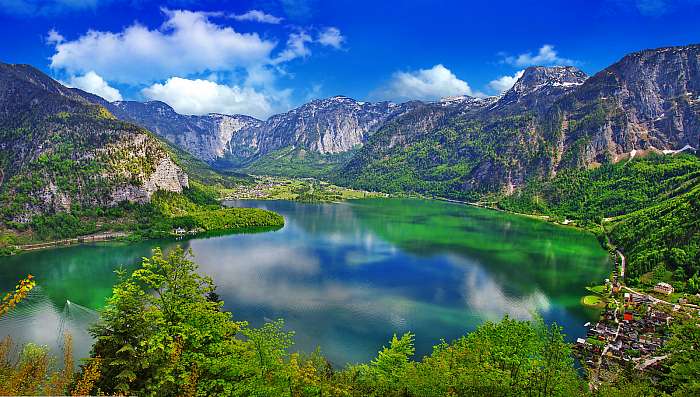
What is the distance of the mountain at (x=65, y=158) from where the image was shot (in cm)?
11112

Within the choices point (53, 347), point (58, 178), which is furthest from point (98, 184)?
point (53, 347)

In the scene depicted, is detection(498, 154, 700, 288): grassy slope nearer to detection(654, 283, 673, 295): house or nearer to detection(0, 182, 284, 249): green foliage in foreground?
detection(654, 283, 673, 295): house

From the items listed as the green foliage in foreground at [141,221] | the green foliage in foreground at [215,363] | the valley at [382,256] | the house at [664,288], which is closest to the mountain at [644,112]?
the valley at [382,256]

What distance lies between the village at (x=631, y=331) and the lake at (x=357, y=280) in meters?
3.10

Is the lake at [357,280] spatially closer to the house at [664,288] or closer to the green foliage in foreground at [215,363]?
the house at [664,288]

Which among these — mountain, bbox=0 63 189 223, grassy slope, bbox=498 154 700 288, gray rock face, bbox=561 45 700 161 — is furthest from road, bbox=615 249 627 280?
mountain, bbox=0 63 189 223

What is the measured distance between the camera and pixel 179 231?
109 meters

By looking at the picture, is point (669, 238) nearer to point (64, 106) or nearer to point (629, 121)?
point (629, 121)

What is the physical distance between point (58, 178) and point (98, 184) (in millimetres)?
10038

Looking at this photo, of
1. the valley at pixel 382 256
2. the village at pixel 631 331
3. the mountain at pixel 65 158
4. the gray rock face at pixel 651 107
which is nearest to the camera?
the valley at pixel 382 256

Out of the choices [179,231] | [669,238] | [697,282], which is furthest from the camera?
[179,231]

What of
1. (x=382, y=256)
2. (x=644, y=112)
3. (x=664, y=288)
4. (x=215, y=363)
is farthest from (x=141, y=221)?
(x=644, y=112)

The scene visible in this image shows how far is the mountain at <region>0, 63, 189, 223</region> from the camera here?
365 feet

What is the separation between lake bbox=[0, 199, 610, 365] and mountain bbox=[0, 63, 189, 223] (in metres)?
28.3
